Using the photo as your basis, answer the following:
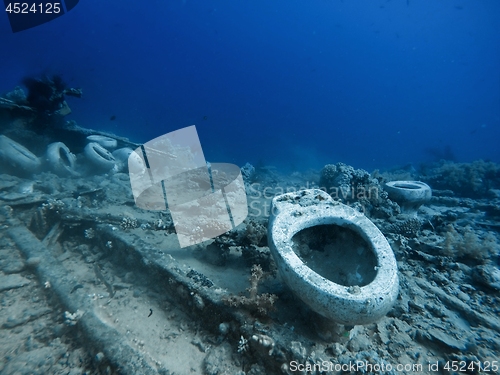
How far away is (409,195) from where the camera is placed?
5.80 meters

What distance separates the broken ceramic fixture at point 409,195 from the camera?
578 cm

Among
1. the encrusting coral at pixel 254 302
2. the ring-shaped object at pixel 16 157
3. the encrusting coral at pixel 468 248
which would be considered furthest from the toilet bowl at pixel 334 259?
the ring-shaped object at pixel 16 157

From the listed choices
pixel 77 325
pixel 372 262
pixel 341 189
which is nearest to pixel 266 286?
pixel 372 262

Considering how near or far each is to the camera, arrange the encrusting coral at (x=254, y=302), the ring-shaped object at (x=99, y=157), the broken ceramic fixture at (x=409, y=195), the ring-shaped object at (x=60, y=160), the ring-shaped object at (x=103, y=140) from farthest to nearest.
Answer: the ring-shaped object at (x=103, y=140)
the ring-shaped object at (x=99, y=157)
the ring-shaped object at (x=60, y=160)
the broken ceramic fixture at (x=409, y=195)
the encrusting coral at (x=254, y=302)

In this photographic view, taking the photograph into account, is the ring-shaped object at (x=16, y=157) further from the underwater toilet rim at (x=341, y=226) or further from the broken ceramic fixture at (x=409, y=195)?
the broken ceramic fixture at (x=409, y=195)

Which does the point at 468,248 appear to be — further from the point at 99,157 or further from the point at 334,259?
the point at 99,157

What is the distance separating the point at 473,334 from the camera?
116 inches

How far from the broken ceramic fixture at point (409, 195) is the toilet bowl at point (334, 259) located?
130 inches

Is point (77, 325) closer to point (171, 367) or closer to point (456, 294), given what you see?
point (171, 367)

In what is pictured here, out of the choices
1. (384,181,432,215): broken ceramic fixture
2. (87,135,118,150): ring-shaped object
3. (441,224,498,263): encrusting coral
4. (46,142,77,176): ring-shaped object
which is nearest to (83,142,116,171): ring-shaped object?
(87,135,118,150): ring-shaped object

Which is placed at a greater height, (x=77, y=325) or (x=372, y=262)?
(x=372, y=262)

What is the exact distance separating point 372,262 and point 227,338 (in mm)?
1934

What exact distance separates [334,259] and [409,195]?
364cm

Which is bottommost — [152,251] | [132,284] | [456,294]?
[456,294]
